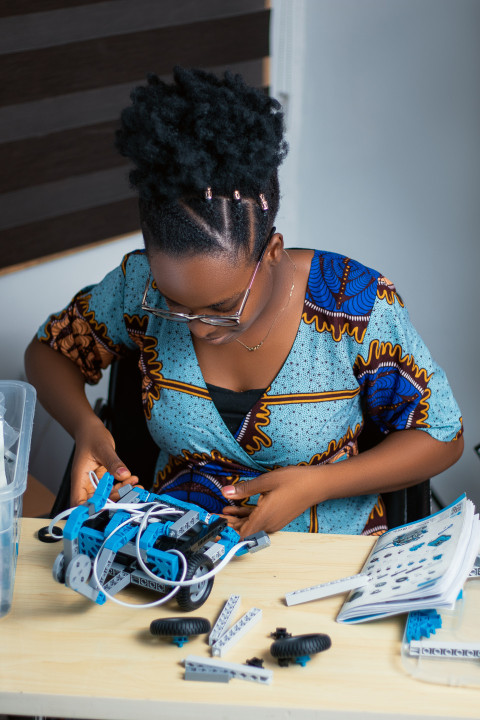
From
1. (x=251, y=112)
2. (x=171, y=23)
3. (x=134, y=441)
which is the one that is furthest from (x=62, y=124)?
(x=251, y=112)

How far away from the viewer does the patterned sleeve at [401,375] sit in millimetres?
1358

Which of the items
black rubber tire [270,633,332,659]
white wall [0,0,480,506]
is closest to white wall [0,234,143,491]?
white wall [0,0,480,506]

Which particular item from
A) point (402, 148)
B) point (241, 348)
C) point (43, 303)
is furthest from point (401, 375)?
point (402, 148)

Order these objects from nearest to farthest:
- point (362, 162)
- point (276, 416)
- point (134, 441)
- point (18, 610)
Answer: point (18, 610)
point (276, 416)
point (134, 441)
point (362, 162)

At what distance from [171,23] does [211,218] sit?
123cm

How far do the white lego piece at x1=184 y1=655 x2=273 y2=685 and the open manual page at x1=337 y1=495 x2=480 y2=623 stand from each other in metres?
0.16

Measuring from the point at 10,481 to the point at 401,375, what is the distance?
0.70 m

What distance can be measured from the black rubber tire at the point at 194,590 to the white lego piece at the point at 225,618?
0.04 meters

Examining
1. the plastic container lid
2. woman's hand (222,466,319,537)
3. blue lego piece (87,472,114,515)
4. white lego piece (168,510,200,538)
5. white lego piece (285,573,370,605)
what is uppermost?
the plastic container lid

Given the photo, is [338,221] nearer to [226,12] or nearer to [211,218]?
[226,12]

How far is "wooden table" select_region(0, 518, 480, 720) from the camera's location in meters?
0.89

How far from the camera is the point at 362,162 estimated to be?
2.47m

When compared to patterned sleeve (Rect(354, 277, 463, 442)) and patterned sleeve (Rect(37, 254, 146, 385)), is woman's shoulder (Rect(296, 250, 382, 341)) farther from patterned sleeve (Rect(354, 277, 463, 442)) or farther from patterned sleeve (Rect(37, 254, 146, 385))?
patterned sleeve (Rect(37, 254, 146, 385))

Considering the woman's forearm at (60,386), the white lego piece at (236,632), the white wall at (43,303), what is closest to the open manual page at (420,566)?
the white lego piece at (236,632)
